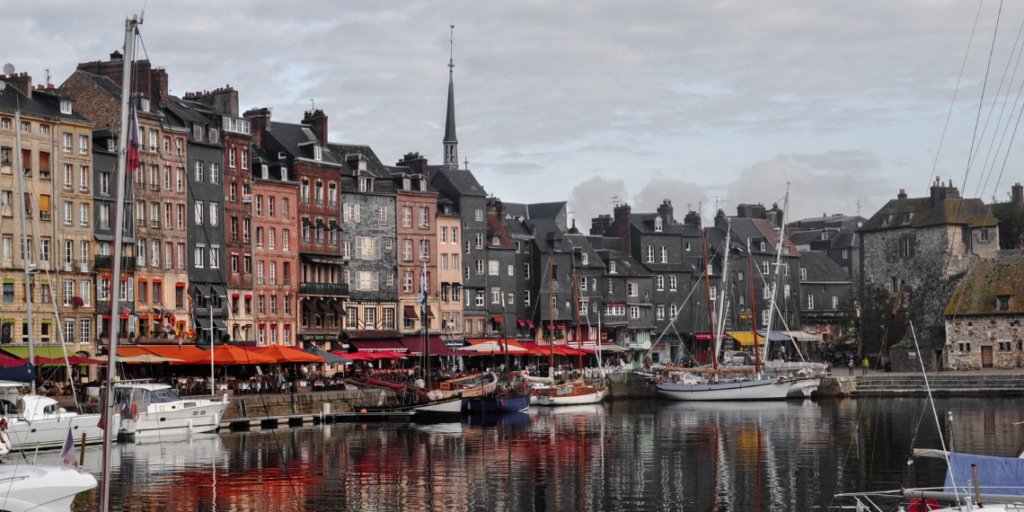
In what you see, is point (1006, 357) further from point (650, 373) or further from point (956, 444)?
point (956, 444)

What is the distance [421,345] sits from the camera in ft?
279

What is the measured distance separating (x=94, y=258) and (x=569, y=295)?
139 ft

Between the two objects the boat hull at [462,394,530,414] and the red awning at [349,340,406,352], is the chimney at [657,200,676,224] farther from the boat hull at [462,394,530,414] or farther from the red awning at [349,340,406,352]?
the boat hull at [462,394,530,414]

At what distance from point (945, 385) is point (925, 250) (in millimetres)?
20549

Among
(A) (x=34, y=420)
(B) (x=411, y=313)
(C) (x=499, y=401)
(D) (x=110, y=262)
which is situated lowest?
(C) (x=499, y=401)

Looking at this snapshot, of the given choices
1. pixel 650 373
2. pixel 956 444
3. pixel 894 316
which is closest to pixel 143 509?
pixel 956 444

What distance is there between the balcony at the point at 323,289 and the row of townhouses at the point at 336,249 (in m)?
0.13

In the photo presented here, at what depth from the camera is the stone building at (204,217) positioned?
75438mm

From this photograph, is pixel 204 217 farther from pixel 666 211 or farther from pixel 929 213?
pixel 929 213

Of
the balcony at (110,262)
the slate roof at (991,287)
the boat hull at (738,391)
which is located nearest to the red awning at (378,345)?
the balcony at (110,262)

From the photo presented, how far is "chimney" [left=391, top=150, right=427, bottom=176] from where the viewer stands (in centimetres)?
9488

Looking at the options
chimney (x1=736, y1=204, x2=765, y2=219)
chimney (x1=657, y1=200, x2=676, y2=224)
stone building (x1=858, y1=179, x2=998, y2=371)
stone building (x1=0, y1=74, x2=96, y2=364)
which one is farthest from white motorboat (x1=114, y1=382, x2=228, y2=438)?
chimney (x1=736, y1=204, x2=765, y2=219)

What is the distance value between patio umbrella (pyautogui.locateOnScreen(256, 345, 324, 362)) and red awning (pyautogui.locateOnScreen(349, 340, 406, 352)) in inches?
659

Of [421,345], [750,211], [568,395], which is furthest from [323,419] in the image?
[750,211]
